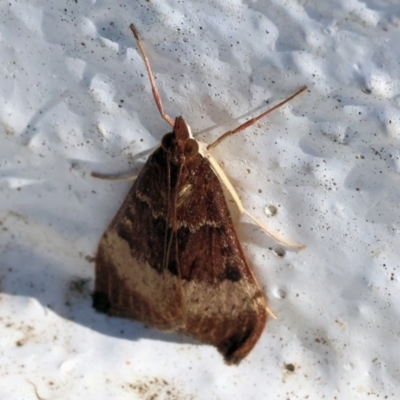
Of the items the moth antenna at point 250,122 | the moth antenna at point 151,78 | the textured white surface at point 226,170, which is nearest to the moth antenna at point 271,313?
the textured white surface at point 226,170

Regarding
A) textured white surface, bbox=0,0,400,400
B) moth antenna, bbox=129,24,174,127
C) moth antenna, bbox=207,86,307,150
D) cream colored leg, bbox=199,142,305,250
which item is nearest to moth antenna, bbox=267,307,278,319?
textured white surface, bbox=0,0,400,400

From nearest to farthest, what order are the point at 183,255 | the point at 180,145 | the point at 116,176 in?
1. the point at 180,145
2. the point at 183,255
3. the point at 116,176

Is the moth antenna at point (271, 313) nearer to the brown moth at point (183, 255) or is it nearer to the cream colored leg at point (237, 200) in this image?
the brown moth at point (183, 255)

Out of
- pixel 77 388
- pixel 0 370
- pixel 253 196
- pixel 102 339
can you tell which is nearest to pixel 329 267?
pixel 253 196

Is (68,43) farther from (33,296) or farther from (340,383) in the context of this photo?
(340,383)

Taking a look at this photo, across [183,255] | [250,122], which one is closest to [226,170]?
[250,122]

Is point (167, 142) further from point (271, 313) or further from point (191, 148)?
point (271, 313)

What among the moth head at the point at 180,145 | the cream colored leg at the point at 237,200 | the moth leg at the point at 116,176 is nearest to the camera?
the moth head at the point at 180,145

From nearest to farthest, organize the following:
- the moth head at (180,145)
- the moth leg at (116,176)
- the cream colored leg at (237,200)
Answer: the moth head at (180,145) < the cream colored leg at (237,200) < the moth leg at (116,176)
